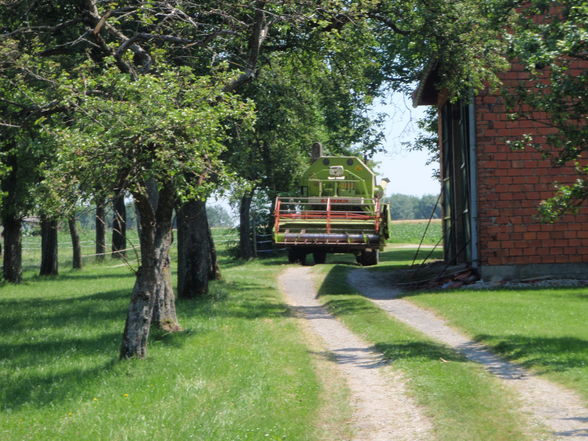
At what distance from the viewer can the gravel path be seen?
8.84m

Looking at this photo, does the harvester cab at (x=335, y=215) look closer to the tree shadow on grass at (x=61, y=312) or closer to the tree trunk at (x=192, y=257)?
the tree trunk at (x=192, y=257)

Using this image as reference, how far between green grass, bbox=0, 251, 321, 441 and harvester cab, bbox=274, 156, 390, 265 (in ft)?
16.9

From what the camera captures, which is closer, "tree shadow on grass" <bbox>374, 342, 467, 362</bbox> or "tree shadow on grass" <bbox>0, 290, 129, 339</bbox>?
"tree shadow on grass" <bbox>374, 342, 467, 362</bbox>

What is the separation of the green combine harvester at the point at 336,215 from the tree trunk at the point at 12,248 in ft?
37.2

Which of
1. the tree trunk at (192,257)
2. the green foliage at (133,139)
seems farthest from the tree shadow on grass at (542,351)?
the tree trunk at (192,257)

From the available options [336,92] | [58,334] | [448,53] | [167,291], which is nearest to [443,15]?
[448,53]

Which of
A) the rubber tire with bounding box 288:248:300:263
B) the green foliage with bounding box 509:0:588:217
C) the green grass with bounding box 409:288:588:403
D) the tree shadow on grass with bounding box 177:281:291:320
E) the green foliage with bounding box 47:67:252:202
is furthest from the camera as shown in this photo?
the rubber tire with bounding box 288:248:300:263

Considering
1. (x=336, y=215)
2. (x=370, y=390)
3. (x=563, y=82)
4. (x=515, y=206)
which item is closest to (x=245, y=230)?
(x=336, y=215)

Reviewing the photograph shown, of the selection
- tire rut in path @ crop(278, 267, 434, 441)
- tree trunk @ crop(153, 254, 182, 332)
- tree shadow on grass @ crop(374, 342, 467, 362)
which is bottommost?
tire rut in path @ crop(278, 267, 434, 441)

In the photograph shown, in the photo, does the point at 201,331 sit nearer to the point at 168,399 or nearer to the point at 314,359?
the point at 314,359

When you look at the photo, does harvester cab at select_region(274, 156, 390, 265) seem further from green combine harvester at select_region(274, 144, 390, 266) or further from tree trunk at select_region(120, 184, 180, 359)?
tree trunk at select_region(120, 184, 180, 359)

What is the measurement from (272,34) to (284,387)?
12.7 meters

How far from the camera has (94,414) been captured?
9.49 meters

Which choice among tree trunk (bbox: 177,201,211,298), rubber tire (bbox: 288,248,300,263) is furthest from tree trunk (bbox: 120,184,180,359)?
rubber tire (bbox: 288,248,300,263)
